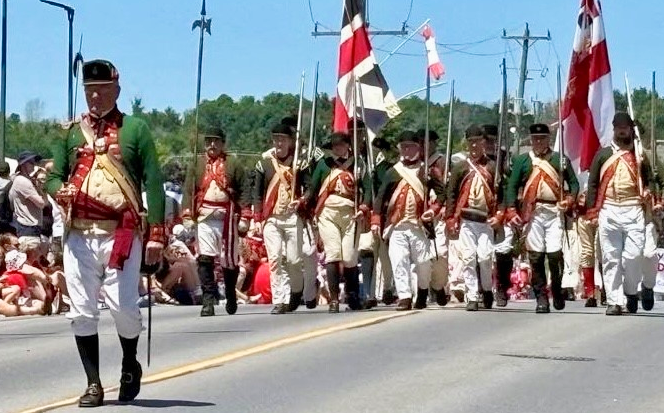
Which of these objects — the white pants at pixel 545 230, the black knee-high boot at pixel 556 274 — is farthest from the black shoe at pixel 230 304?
the black knee-high boot at pixel 556 274

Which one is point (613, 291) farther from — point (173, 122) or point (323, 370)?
point (173, 122)

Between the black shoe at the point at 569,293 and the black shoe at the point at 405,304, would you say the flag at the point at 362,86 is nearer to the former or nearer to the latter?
the black shoe at the point at 405,304

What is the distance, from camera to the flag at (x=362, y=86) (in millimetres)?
20344

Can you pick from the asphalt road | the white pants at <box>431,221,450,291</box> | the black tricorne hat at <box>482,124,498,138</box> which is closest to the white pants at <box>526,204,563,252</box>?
the asphalt road

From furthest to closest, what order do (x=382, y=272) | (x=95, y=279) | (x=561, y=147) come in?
1. (x=382, y=272)
2. (x=561, y=147)
3. (x=95, y=279)

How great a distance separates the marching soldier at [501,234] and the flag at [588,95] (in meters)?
0.93

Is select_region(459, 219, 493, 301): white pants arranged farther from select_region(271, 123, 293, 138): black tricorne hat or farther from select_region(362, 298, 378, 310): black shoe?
select_region(271, 123, 293, 138): black tricorne hat

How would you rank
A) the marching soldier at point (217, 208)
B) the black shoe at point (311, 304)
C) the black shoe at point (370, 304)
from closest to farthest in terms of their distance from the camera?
the marching soldier at point (217, 208) < the black shoe at point (311, 304) < the black shoe at point (370, 304)

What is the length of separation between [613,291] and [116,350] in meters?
6.19

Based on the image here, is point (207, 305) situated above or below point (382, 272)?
below

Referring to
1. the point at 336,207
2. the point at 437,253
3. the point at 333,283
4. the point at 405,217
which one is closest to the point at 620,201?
the point at 405,217

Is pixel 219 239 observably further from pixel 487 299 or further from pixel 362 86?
pixel 362 86

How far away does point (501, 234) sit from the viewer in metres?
18.8

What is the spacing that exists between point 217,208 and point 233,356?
4.64m
